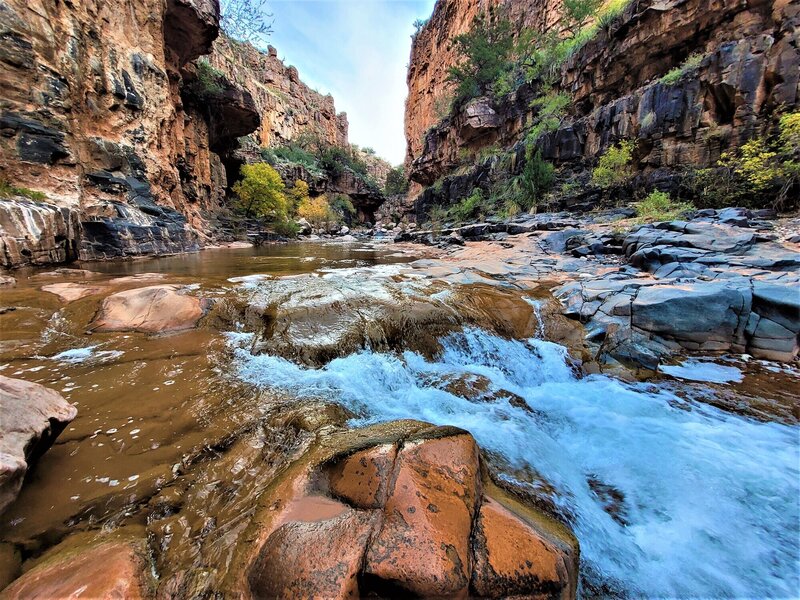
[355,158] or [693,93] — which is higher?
[355,158]

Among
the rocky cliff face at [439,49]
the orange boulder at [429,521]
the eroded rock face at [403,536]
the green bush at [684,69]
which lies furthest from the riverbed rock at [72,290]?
the rocky cliff face at [439,49]

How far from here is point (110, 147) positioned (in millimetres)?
11117

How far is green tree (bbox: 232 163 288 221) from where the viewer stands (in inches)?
924

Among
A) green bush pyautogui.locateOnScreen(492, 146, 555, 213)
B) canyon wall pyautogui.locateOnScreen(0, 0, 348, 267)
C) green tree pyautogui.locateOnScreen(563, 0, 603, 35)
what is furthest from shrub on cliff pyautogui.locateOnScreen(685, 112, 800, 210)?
canyon wall pyautogui.locateOnScreen(0, 0, 348, 267)

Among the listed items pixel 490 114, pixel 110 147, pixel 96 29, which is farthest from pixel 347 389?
pixel 490 114

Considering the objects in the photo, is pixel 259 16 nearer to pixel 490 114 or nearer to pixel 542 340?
pixel 490 114

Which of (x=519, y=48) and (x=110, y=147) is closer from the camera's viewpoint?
(x=110, y=147)

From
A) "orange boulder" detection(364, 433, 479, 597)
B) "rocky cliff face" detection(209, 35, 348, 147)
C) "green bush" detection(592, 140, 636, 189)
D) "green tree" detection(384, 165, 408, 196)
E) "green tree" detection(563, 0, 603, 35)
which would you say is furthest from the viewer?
"green tree" detection(384, 165, 408, 196)

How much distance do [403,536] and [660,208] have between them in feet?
44.3

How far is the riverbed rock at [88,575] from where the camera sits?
45.6 inches

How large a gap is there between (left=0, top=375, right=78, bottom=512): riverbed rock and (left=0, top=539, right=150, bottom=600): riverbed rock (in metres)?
0.38

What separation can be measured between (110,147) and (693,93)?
69.6ft

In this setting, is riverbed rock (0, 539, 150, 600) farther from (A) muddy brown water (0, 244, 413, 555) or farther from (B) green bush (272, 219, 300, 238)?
(B) green bush (272, 219, 300, 238)

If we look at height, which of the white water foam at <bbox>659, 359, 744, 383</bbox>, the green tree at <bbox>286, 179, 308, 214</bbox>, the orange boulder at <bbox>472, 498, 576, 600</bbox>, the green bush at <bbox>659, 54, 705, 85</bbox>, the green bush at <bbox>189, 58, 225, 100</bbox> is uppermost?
the green bush at <bbox>189, 58, 225, 100</bbox>
